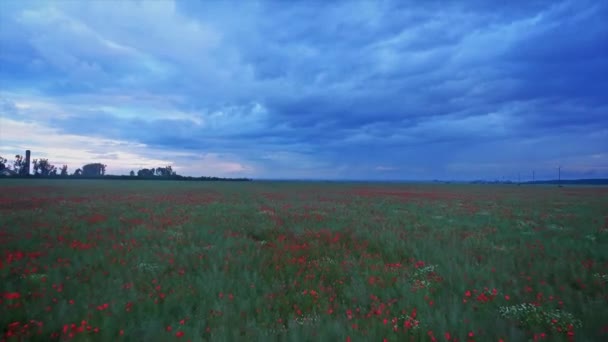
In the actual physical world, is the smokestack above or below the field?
above

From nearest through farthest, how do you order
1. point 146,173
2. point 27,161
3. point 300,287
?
point 300,287 → point 27,161 → point 146,173

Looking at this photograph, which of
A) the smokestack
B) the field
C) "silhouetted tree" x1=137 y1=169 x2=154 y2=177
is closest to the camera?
the field

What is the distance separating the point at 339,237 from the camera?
1216cm

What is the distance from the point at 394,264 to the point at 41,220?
17.4 meters

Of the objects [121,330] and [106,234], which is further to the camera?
[106,234]

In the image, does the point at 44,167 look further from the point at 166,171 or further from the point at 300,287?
the point at 300,287

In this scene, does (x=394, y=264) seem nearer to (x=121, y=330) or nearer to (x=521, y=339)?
(x=521, y=339)

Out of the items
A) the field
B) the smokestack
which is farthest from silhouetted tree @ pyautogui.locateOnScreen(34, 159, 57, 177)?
the field

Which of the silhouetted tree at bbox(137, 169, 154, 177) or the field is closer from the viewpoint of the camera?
the field

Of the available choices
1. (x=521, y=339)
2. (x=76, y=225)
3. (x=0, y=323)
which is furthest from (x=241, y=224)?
(x=521, y=339)

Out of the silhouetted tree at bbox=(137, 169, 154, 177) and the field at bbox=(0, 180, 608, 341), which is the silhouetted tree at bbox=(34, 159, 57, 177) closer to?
the silhouetted tree at bbox=(137, 169, 154, 177)

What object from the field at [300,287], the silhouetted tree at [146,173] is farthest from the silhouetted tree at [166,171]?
the field at [300,287]

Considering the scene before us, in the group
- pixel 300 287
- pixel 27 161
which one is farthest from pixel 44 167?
pixel 300 287

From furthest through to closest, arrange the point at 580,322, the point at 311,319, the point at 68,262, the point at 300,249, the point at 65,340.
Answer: the point at 300,249, the point at 68,262, the point at 311,319, the point at 580,322, the point at 65,340
